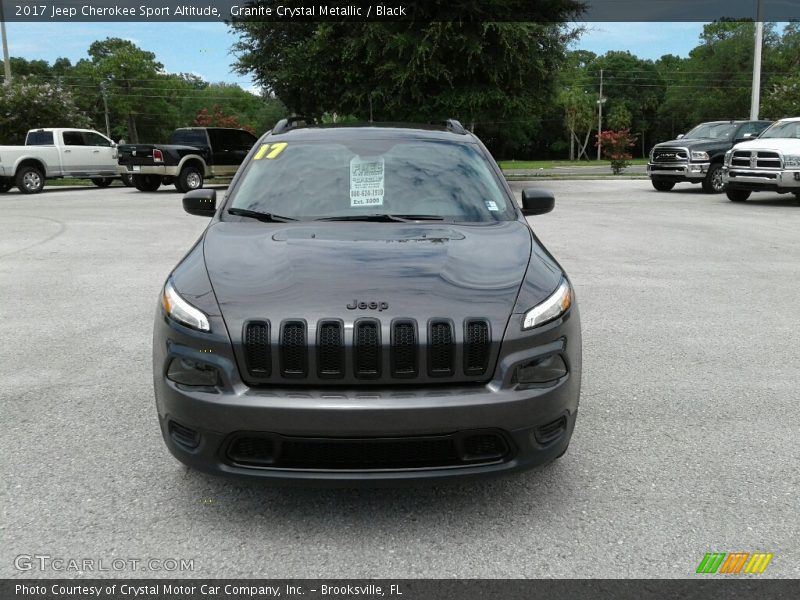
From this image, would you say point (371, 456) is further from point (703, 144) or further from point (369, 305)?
point (703, 144)

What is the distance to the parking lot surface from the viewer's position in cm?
286

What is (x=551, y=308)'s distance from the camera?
10.4ft

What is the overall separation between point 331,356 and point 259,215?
1.50 meters

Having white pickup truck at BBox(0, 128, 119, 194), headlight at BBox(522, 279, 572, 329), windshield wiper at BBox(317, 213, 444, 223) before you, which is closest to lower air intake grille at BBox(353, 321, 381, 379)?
headlight at BBox(522, 279, 572, 329)

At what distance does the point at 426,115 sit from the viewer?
24.5 m

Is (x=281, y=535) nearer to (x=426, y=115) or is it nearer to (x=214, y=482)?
(x=214, y=482)

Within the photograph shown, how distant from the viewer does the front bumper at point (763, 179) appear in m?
16.5

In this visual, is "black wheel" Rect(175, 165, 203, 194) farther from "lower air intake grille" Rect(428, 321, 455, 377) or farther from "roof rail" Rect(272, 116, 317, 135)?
"lower air intake grille" Rect(428, 321, 455, 377)

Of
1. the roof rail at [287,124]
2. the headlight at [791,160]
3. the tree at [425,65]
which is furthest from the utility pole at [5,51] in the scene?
the roof rail at [287,124]

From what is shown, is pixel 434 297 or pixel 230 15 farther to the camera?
pixel 230 15

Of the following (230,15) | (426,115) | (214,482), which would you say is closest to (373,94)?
(426,115)

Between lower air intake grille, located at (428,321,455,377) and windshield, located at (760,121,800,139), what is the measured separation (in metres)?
17.3

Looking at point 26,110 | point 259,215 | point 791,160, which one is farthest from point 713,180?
point 26,110
